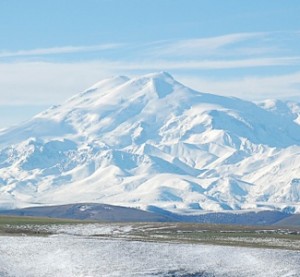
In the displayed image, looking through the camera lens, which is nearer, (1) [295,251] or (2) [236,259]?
(2) [236,259]

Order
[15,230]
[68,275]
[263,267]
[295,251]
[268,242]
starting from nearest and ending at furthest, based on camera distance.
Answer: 1. [68,275]
2. [263,267]
3. [295,251]
4. [268,242]
5. [15,230]

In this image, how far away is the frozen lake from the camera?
263ft

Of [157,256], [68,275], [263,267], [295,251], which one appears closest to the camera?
[68,275]

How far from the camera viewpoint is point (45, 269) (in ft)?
266

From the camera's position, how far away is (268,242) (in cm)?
11544

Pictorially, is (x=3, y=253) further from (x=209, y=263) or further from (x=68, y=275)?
(x=209, y=263)

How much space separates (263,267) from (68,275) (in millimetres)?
17974

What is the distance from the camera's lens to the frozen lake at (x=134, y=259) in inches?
3162

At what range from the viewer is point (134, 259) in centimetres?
8725

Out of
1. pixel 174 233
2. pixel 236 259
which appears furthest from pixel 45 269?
pixel 174 233

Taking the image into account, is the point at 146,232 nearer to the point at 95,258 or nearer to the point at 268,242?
the point at 268,242

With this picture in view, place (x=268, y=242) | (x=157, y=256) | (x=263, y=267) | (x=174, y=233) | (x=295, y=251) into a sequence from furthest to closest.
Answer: (x=174, y=233) → (x=268, y=242) → (x=295, y=251) → (x=157, y=256) → (x=263, y=267)

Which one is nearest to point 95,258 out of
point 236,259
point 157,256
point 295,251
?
point 157,256

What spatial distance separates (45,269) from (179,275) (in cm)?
1165
